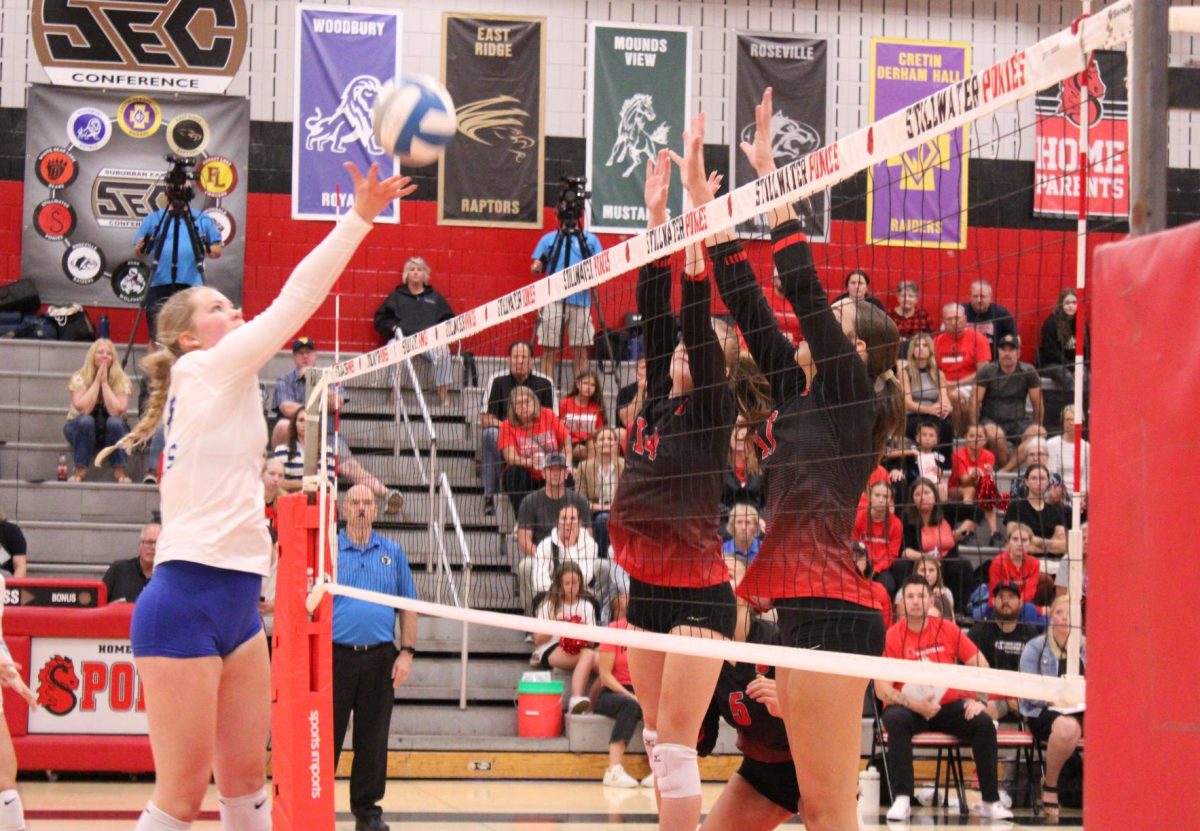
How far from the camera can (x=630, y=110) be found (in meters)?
16.8

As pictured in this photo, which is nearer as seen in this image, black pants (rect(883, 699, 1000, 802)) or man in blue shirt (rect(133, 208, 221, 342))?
black pants (rect(883, 699, 1000, 802))

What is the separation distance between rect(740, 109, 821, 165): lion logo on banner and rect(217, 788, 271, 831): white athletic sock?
13.2m

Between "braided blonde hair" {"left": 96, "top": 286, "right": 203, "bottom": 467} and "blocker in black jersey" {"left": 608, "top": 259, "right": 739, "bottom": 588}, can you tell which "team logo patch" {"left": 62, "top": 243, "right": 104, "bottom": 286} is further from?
"blocker in black jersey" {"left": 608, "top": 259, "right": 739, "bottom": 588}

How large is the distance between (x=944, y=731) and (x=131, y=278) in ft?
33.6

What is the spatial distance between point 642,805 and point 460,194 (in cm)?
903

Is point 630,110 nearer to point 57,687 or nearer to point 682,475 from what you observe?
point 57,687

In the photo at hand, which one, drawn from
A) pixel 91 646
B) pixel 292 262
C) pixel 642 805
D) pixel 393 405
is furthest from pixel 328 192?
pixel 642 805

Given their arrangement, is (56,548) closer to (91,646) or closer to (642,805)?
(91,646)

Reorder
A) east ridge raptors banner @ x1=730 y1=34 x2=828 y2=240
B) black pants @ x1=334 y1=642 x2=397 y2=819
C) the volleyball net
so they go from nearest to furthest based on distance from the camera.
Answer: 1. the volleyball net
2. black pants @ x1=334 y1=642 x2=397 y2=819
3. east ridge raptors banner @ x1=730 y1=34 x2=828 y2=240

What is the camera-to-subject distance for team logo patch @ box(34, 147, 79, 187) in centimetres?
1593

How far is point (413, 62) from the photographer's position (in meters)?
16.5

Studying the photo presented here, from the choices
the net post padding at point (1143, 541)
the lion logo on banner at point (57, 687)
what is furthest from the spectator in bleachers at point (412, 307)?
the net post padding at point (1143, 541)

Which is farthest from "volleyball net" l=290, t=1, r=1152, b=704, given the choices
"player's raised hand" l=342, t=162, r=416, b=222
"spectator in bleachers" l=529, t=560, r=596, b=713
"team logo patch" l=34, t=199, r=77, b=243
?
"team logo patch" l=34, t=199, r=77, b=243

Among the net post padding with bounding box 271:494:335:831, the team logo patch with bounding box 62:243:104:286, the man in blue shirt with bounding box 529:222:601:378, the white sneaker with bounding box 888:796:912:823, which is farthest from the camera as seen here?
the team logo patch with bounding box 62:243:104:286
